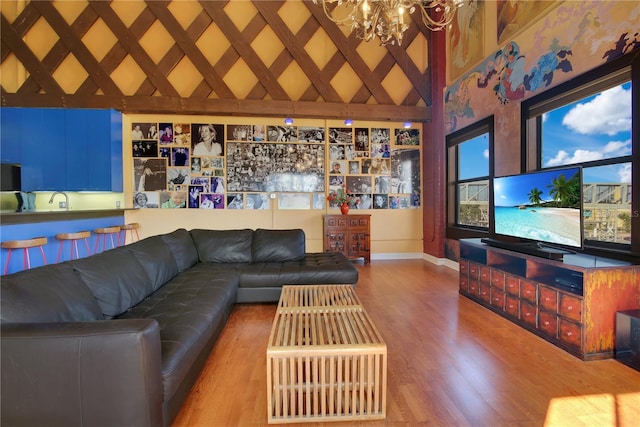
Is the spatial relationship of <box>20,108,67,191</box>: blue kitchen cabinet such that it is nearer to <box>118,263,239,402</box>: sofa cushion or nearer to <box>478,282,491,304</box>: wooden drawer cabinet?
<box>118,263,239,402</box>: sofa cushion

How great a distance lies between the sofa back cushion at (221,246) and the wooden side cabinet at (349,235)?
6.80 feet

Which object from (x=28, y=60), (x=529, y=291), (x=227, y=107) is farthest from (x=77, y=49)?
(x=529, y=291)

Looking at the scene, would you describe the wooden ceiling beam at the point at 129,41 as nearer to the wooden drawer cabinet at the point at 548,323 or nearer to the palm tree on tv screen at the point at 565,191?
the palm tree on tv screen at the point at 565,191

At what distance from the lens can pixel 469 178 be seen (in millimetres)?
5098

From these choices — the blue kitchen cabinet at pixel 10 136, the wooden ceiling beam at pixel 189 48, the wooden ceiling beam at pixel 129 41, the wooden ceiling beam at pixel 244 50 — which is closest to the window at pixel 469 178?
the wooden ceiling beam at pixel 244 50

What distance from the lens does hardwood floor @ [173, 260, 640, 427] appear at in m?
1.60

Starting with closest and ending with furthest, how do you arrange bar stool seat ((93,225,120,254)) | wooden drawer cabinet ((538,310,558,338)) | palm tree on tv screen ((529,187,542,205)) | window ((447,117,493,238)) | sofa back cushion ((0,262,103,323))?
sofa back cushion ((0,262,103,323))
wooden drawer cabinet ((538,310,558,338))
palm tree on tv screen ((529,187,542,205))
bar stool seat ((93,225,120,254))
window ((447,117,493,238))

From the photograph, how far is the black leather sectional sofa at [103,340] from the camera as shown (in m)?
1.20

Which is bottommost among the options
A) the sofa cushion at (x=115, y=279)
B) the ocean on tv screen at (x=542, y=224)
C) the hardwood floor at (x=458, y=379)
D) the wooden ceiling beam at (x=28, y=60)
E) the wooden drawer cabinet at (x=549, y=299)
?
the hardwood floor at (x=458, y=379)

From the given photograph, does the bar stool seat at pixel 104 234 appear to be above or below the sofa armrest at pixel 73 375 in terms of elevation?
above

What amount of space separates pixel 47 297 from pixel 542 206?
12.5 ft

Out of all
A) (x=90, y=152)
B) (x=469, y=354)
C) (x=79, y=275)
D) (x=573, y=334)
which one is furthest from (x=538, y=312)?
(x=90, y=152)

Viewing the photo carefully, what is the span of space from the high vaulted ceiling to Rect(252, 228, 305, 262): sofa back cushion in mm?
2799

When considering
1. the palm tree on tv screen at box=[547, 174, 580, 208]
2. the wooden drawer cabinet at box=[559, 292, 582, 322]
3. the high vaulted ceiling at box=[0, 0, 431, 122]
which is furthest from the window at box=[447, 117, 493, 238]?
the wooden drawer cabinet at box=[559, 292, 582, 322]
